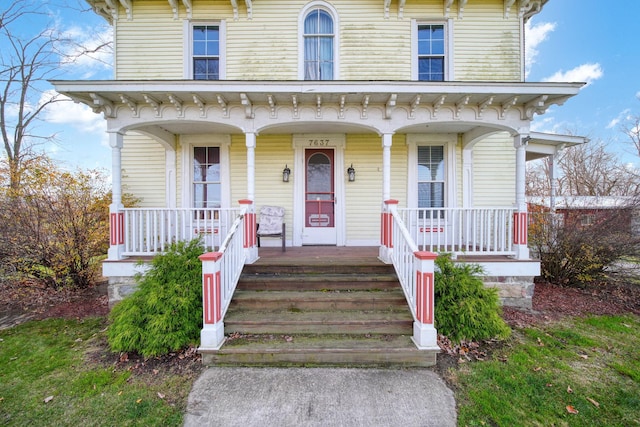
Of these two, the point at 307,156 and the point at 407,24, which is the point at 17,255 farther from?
the point at 407,24

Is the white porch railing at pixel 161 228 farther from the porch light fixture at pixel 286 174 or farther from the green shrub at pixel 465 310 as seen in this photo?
the green shrub at pixel 465 310

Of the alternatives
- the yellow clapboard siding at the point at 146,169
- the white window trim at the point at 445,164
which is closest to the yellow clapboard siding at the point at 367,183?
the white window trim at the point at 445,164

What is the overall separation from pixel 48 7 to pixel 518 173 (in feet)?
52.4

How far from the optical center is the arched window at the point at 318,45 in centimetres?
649

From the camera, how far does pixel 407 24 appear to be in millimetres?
6484

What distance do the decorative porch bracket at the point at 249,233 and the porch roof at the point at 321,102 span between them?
4.48 feet

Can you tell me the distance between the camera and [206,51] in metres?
6.58

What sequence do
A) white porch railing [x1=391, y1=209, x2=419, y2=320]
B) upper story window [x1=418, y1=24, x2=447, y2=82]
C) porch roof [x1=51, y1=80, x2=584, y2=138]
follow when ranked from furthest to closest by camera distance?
1. upper story window [x1=418, y1=24, x2=447, y2=82]
2. porch roof [x1=51, y1=80, x2=584, y2=138]
3. white porch railing [x1=391, y1=209, x2=419, y2=320]

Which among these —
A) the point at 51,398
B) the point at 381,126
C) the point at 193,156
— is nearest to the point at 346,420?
the point at 51,398

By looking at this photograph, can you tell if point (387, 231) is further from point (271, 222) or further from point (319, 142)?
point (319, 142)

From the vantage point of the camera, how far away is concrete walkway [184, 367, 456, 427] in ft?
8.25

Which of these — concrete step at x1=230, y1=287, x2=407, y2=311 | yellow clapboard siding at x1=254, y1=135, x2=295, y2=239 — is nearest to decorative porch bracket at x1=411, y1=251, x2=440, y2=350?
concrete step at x1=230, y1=287, x2=407, y2=311

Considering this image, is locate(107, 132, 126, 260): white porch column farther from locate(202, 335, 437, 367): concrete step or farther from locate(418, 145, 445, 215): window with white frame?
locate(418, 145, 445, 215): window with white frame

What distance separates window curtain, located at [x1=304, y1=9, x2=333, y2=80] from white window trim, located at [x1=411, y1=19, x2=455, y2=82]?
1.84 meters
